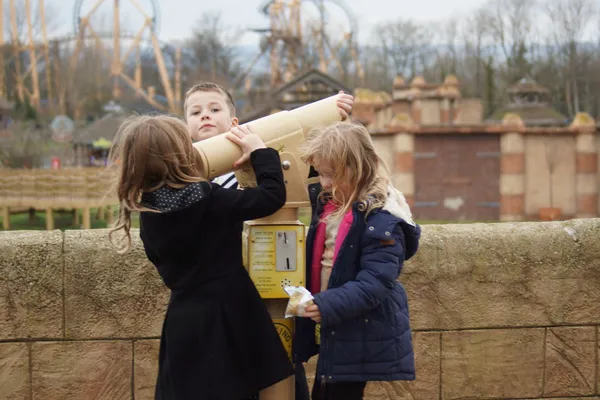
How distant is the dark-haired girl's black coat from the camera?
8.61 feet

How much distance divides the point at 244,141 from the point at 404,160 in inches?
631

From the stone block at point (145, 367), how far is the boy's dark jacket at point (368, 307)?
3.30 feet

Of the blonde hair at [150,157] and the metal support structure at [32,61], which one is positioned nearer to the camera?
the blonde hair at [150,157]

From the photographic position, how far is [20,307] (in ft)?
11.2

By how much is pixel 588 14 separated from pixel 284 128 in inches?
1735

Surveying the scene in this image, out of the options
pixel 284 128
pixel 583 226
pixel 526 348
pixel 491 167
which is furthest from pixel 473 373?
pixel 491 167

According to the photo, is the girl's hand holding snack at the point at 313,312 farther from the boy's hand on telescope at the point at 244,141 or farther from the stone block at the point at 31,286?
the stone block at the point at 31,286

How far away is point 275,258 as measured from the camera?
2.85 m

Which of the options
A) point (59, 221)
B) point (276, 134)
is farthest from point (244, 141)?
point (59, 221)

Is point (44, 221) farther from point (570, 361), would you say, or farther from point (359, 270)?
point (359, 270)

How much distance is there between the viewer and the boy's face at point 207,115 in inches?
126

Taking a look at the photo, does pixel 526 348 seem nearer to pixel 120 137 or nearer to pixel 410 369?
pixel 410 369

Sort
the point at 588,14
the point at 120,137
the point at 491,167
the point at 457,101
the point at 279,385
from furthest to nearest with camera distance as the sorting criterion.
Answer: the point at 588,14, the point at 457,101, the point at 491,167, the point at 279,385, the point at 120,137

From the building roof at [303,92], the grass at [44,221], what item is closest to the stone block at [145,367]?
the grass at [44,221]
